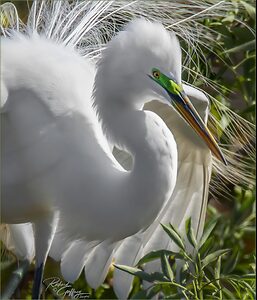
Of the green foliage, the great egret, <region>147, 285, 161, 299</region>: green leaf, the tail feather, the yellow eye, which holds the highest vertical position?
the yellow eye

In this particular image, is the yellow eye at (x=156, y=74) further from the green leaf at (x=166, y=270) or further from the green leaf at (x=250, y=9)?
the green leaf at (x=250, y=9)

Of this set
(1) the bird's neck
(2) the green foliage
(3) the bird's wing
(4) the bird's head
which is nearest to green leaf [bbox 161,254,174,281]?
(2) the green foliage

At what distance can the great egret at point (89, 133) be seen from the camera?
7.57ft

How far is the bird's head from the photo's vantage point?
2289 millimetres

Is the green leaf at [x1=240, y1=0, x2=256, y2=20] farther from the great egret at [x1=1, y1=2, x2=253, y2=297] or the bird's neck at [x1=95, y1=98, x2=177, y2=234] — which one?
the bird's neck at [x1=95, y1=98, x2=177, y2=234]

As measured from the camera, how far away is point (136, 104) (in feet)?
7.71

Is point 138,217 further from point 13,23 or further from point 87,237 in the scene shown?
point 13,23

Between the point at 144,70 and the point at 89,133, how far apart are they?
0.25 m

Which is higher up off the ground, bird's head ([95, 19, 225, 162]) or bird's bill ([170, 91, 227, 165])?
bird's head ([95, 19, 225, 162])

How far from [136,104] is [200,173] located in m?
0.53

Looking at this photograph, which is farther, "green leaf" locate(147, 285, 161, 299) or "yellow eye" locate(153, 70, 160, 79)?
"green leaf" locate(147, 285, 161, 299)

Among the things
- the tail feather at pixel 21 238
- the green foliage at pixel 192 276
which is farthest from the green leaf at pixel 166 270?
the tail feather at pixel 21 238
